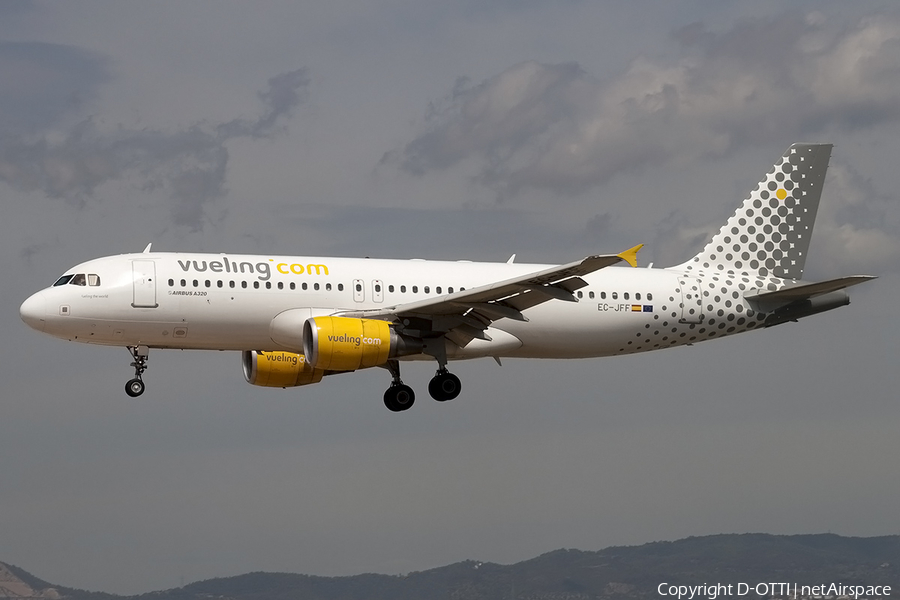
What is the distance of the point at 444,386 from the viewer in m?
38.2

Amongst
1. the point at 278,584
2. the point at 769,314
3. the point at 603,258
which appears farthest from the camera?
the point at 278,584

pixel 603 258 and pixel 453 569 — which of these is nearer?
pixel 603 258

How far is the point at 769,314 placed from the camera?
41156 millimetres

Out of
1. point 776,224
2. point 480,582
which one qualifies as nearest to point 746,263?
point 776,224

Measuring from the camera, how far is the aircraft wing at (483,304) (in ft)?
109

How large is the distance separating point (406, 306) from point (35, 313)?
35.1 feet

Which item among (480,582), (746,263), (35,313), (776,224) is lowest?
(480,582)

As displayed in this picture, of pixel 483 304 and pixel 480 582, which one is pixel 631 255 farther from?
pixel 480 582

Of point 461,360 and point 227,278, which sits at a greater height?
point 227,278

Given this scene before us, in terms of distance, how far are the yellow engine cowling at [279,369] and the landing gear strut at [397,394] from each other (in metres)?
3.26

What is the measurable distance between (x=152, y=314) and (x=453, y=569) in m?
122

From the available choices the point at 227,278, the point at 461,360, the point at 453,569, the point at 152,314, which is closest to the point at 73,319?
the point at 152,314

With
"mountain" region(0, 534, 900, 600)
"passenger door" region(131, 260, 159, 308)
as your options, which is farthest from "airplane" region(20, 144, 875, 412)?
"mountain" region(0, 534, 900, 600)

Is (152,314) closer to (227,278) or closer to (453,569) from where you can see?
(227,278)
